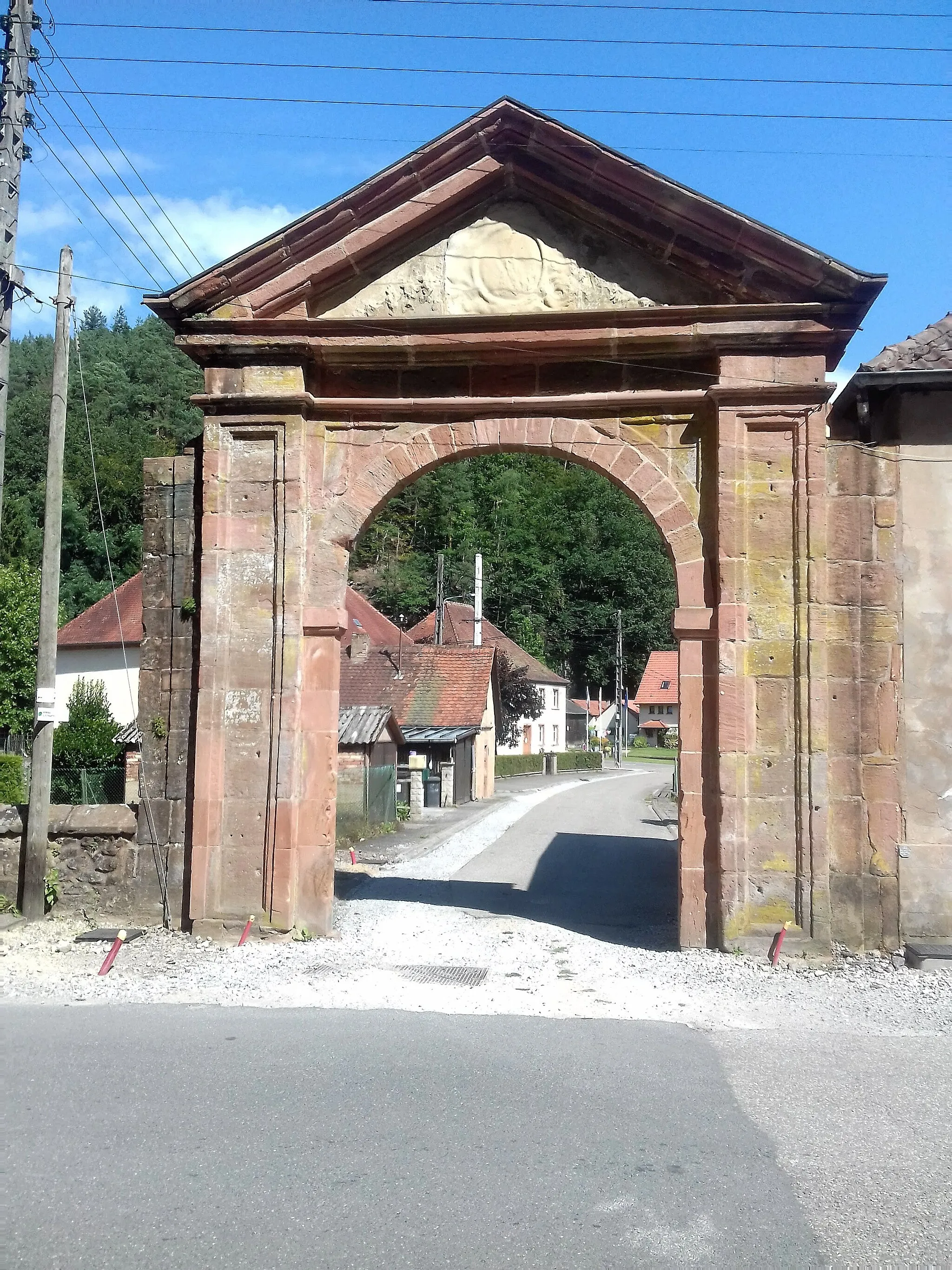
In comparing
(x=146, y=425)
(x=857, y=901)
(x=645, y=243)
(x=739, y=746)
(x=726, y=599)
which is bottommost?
(x=857, y=901)

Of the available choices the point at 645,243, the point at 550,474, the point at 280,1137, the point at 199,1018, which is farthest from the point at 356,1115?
the point at 550,474

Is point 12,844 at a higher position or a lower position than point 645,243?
lower

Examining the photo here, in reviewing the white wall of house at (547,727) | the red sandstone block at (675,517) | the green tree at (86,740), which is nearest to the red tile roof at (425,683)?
the green tree at (86,740)

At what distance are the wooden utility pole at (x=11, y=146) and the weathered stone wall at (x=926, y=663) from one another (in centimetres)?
799

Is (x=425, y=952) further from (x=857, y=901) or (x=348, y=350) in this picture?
(x=348, y=350)

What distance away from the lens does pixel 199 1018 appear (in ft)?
21.6

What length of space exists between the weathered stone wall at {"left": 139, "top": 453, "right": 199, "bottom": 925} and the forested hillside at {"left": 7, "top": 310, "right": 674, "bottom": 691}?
24.6m

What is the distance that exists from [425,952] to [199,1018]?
8.75 ft

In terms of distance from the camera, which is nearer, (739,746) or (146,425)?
(739,746)

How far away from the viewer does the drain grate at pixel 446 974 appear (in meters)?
7.85

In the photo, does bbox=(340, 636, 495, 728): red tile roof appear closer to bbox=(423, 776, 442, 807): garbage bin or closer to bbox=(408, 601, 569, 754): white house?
bbox=(423, 776, 442, 807): garbage bin

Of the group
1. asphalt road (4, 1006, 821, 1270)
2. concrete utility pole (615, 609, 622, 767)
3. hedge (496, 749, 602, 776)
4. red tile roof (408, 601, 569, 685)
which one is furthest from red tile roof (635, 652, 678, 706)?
asphalt road (4, 1006, 821, 1270)

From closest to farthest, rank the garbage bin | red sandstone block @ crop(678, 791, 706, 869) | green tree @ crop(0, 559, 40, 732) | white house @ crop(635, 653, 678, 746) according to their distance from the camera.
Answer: red sandstone block @ crop(678, 791, 706, 869)
the garbage bin
green tree @ crop(0, 559, 40, 732)
white house @ crop(635, 653, 678, 746)

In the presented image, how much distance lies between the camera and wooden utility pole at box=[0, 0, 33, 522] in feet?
30.5
